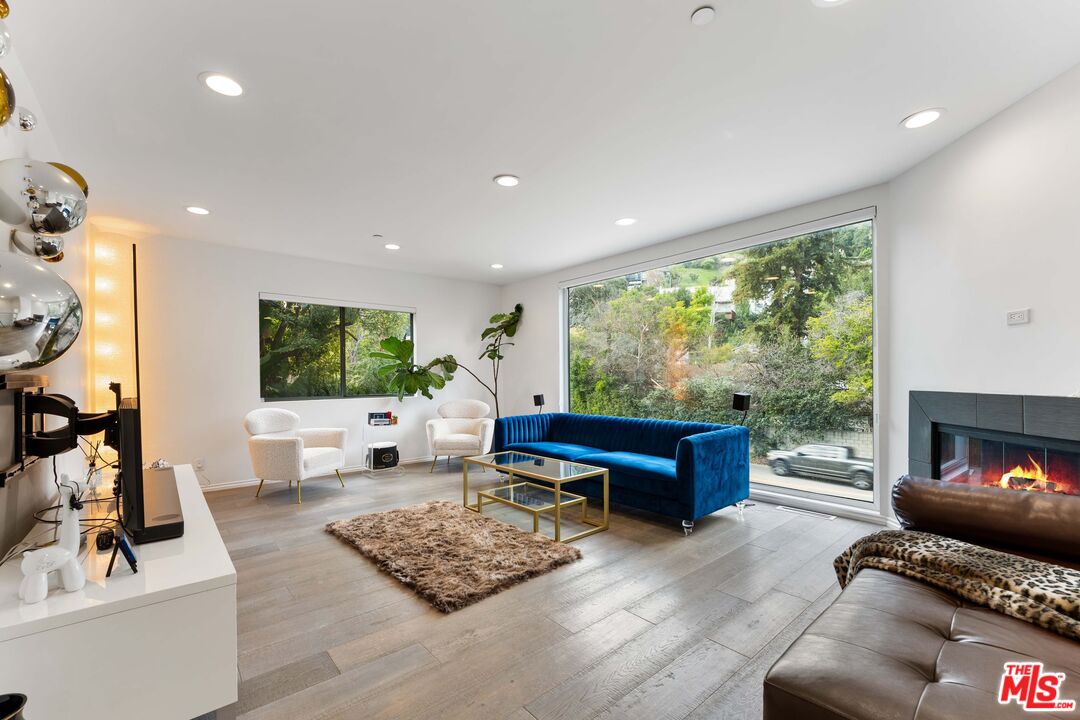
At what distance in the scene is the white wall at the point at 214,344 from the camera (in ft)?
14.9

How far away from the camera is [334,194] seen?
350 cm

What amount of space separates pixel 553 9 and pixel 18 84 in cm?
233

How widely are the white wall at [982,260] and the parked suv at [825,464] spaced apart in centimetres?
21

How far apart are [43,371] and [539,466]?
314 centimetres

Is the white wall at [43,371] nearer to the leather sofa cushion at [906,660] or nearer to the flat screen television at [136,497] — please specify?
the flat screen television at [136,497]

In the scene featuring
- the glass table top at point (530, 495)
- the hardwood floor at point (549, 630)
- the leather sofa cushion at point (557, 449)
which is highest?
the leather sofa cushion at point (557, 449)

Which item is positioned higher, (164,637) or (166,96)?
(166,96)

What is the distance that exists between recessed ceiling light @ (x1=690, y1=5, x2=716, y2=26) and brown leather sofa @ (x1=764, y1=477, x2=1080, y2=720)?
2.14 meters

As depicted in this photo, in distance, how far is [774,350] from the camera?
4.19 metres

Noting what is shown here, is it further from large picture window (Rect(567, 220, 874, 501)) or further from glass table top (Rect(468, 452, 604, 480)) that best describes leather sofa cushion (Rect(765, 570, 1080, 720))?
large picture window (Rect(567, 220, 874, 501))

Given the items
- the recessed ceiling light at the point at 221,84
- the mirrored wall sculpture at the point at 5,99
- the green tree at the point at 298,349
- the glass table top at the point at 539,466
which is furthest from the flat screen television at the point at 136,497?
the green tree at the point at 298,349

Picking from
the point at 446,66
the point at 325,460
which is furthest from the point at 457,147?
the point at 325,460

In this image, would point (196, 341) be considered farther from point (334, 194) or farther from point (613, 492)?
point (613, 492)

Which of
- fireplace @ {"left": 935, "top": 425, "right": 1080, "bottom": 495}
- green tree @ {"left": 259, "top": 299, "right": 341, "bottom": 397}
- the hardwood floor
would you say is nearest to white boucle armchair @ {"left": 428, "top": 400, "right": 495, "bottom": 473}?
green tree @ {"left": 259, "top": 299, "right": 341, "bottom": 397}
